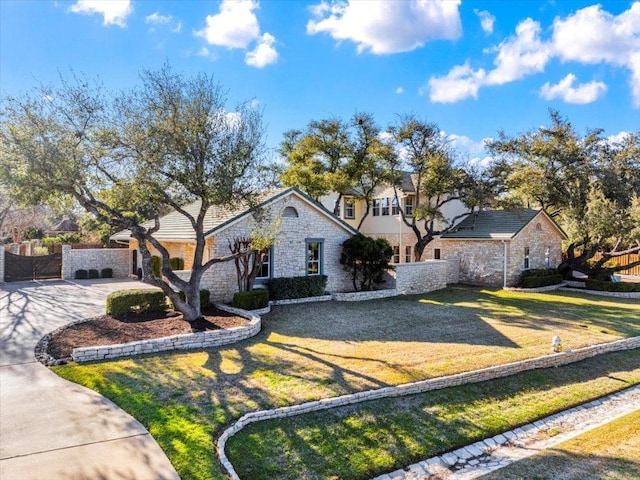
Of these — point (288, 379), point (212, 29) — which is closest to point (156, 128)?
point (212, 29)

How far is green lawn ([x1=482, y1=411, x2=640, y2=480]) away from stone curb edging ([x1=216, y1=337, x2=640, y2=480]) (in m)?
2.62

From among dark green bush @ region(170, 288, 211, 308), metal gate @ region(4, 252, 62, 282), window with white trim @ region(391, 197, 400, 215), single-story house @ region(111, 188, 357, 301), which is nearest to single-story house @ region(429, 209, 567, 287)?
window with white trim @ region(391, 197, 400, 215)

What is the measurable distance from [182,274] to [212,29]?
9014 millimetres

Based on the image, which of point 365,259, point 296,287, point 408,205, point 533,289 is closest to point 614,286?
point 533,289

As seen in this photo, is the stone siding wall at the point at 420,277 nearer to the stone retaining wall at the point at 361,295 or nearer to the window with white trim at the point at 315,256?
the stone retaining wall at the point at 361,295

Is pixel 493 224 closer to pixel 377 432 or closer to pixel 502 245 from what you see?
→ pixel 502 245

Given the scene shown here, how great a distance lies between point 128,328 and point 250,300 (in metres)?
4.59

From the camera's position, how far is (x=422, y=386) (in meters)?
9.65

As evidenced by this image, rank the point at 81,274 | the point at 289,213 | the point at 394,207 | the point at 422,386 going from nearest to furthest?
the point at 422,386, the point at 289,213, the point at 81,274, the point at 394,207

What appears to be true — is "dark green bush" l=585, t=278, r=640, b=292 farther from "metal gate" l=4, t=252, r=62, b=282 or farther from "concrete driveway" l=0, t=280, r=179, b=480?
"metal gate" l=4, t=252, r=62, b=282

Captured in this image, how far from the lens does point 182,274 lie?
1573 centimetres

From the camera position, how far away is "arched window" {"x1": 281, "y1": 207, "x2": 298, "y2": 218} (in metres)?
19.6

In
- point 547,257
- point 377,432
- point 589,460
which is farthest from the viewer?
point 547,257

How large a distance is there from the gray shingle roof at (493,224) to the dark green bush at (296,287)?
1191cm
